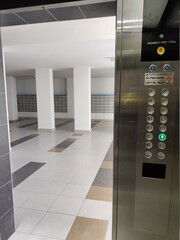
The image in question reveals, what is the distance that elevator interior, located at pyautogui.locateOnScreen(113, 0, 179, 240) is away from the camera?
0.83 metres

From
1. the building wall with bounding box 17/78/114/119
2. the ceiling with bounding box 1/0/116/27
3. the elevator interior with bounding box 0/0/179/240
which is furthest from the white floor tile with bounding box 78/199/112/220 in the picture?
the building wall with bounding box 17/78/114/119

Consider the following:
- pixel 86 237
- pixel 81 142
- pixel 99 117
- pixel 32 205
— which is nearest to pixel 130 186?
pixel 86 237

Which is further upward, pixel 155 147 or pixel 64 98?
pixel 64 98

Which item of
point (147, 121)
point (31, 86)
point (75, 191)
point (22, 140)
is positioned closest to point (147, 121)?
point (147, 121)

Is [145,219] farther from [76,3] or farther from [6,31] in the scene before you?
[6,31]

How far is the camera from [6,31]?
307cm

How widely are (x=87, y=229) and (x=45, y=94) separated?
19.1 ft

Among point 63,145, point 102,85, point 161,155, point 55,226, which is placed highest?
point 102,85

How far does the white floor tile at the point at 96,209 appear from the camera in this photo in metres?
2.10

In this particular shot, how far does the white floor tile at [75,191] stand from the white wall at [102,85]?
7.95m

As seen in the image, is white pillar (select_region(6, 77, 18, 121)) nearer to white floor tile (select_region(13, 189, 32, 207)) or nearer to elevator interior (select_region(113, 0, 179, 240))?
white floor tile (select_region(13, 189, 32, 207))

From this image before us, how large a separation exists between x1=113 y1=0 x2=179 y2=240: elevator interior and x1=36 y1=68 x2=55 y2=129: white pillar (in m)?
6.33

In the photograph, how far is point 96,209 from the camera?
222 cm

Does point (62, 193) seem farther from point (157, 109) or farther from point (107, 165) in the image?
point (157, 109)
